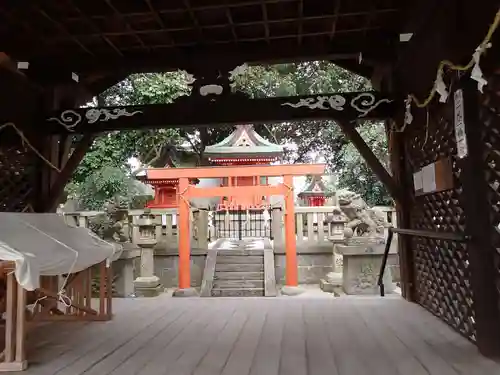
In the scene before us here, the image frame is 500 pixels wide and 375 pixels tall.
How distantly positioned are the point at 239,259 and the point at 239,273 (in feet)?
1.94

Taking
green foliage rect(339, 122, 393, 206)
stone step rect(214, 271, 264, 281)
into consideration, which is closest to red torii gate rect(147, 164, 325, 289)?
stone step rect(214, 271, 264, 281)

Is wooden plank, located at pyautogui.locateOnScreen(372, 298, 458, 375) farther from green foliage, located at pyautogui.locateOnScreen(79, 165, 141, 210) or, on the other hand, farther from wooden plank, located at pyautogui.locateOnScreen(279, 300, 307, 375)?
green foliage, located at pyautogui.locateOnScreen(79, 165, 141, 210)

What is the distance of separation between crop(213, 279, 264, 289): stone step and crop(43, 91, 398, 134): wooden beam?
17.2 ft

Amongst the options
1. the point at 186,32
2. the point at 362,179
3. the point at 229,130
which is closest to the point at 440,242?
the point at 186,32

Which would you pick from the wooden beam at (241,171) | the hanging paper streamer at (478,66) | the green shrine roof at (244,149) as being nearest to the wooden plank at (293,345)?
the hanging paper streamer at (478,66)

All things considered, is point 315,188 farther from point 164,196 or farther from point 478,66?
point 478,66

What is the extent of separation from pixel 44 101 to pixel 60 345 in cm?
309

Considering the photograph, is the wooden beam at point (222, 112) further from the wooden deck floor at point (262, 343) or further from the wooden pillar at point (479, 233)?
the wooden deck floor at point (262, 343)

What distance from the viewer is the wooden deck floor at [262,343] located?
2.66 m

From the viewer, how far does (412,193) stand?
15.5 feet

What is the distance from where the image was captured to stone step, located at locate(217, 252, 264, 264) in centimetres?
1040

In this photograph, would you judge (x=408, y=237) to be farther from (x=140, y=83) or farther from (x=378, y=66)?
(x=140, y=83)

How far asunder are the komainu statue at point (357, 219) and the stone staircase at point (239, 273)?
91.8 inches

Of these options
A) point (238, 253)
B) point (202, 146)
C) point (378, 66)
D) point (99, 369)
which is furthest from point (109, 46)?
point (202, 146)
